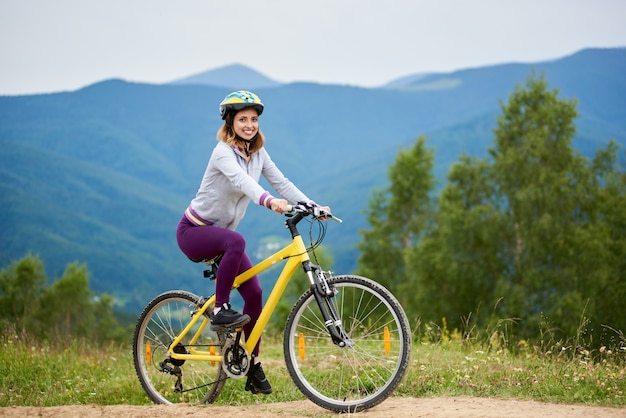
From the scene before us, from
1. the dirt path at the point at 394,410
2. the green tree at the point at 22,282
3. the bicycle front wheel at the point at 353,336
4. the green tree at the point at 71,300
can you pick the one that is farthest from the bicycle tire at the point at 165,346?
the green tree at the point at 22,282

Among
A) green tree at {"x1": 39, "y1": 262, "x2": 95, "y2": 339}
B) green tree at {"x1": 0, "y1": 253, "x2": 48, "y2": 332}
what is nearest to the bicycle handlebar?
green tree at {"x1": 39, "y1": 262, "x2": 95, "y2": 339}

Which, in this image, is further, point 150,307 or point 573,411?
point 150,307

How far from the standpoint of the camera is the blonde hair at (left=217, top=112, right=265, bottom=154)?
5.17m

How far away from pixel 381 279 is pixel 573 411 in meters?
37.3

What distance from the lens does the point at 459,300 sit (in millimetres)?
29797

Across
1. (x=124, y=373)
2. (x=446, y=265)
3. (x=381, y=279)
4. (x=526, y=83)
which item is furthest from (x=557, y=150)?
(x=124, y=373)

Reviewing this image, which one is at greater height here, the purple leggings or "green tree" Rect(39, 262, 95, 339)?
the purple leggings

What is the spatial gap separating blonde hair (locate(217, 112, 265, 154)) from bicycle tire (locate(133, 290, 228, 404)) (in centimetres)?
137

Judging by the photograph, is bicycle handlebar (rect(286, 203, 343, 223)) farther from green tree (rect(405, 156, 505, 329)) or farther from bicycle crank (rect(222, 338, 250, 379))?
green tree (rect(405, 156, 505, 329))

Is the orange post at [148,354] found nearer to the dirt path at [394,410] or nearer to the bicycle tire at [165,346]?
the bicycle tire at [165,346]

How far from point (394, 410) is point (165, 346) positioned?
2.14m

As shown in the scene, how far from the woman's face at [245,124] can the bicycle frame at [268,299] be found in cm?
85

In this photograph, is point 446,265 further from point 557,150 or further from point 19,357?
point 19,357

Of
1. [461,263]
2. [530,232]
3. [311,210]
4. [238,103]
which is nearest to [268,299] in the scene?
[311,210]
